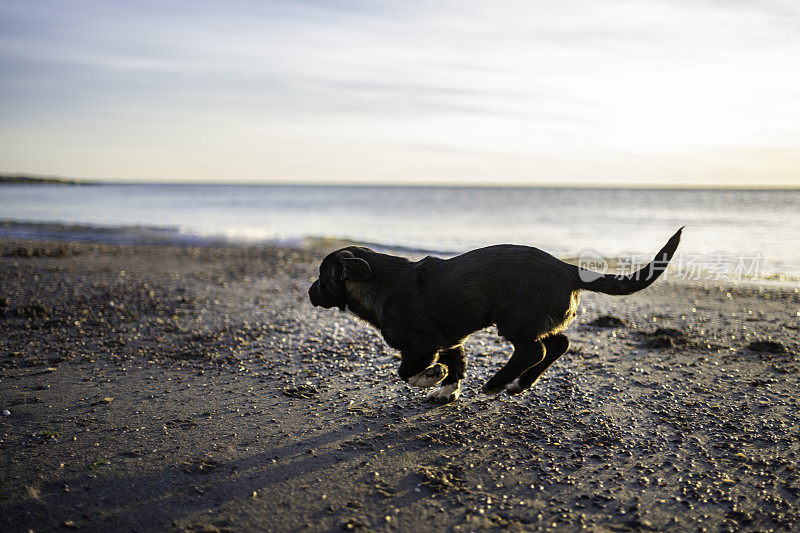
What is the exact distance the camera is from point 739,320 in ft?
31.7

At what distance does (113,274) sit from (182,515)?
466 inches

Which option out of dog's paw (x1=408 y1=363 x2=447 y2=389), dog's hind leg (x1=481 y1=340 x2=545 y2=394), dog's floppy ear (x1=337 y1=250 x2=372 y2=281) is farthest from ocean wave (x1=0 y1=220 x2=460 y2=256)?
dog's hind leg (x1=481 y1=340 x2=545 y2=394)

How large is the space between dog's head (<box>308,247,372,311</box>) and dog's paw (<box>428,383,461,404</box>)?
1390 mm

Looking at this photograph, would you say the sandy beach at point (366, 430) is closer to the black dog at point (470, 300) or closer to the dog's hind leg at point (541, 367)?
the dog's hind leg at point (541, 367)

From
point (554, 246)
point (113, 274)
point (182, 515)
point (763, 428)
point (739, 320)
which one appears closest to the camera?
point (182, 515)

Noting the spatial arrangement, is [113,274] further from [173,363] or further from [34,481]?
[34,481]

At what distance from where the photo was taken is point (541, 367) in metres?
5.66

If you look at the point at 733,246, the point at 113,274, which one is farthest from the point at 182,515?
the point at 733,246

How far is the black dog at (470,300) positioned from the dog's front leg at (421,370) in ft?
0.03

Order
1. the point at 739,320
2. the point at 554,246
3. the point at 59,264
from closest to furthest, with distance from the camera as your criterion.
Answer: the point at 739,320 → the point at 59,264 → the point at 554,246

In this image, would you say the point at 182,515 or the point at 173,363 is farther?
the point at 173,363

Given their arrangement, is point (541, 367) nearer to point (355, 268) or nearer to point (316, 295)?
point (355, 268)

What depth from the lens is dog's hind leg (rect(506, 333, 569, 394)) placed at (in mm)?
5637

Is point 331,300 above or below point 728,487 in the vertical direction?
above
